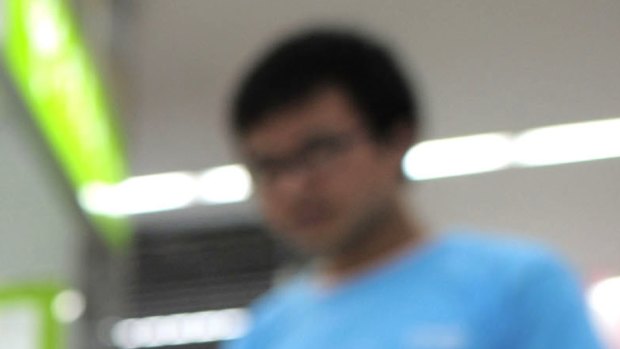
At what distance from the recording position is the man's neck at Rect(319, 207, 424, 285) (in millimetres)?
1051

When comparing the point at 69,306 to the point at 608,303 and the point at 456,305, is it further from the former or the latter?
the point at 608,303

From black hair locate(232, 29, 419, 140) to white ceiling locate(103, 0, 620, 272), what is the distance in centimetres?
145

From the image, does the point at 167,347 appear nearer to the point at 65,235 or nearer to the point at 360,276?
the point at 65,235

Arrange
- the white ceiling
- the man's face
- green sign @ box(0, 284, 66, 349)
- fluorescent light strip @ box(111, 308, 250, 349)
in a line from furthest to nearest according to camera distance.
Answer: fluorescent light strip @ box(111, 308, 250, 349)
the white ceiling
green sign @ box(0, 284, 66, 349)
the man's face

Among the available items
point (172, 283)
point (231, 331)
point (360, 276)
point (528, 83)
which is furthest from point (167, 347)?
point (360, 276)

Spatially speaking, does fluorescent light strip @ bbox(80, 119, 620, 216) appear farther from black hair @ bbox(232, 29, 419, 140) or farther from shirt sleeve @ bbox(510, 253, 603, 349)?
shirt sleeve @ bbox(510, 253, 603, 349)

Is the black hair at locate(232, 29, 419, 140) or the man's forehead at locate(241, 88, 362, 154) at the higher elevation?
the black hair at locate(232, 29, 419, 140)

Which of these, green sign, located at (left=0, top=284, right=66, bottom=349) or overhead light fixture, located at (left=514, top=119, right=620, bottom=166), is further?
overhead light fixture, located at (left=514, top=119, right=620, bottom=166)

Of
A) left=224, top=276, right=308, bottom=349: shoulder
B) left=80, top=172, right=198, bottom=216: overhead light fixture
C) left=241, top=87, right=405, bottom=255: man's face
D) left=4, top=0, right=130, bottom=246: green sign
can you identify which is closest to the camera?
left=241, top=87, right=405, bottom=255: man's face

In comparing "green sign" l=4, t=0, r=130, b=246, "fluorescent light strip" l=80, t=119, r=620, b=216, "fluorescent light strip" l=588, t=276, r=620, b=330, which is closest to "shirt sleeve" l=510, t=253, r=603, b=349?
"green sign" l=4, t=0, r=130, b=246

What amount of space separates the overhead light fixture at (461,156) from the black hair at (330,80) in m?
2.12

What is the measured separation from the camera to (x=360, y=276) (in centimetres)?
105

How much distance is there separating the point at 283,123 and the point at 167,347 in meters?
4.74

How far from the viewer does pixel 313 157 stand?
3.39ft
